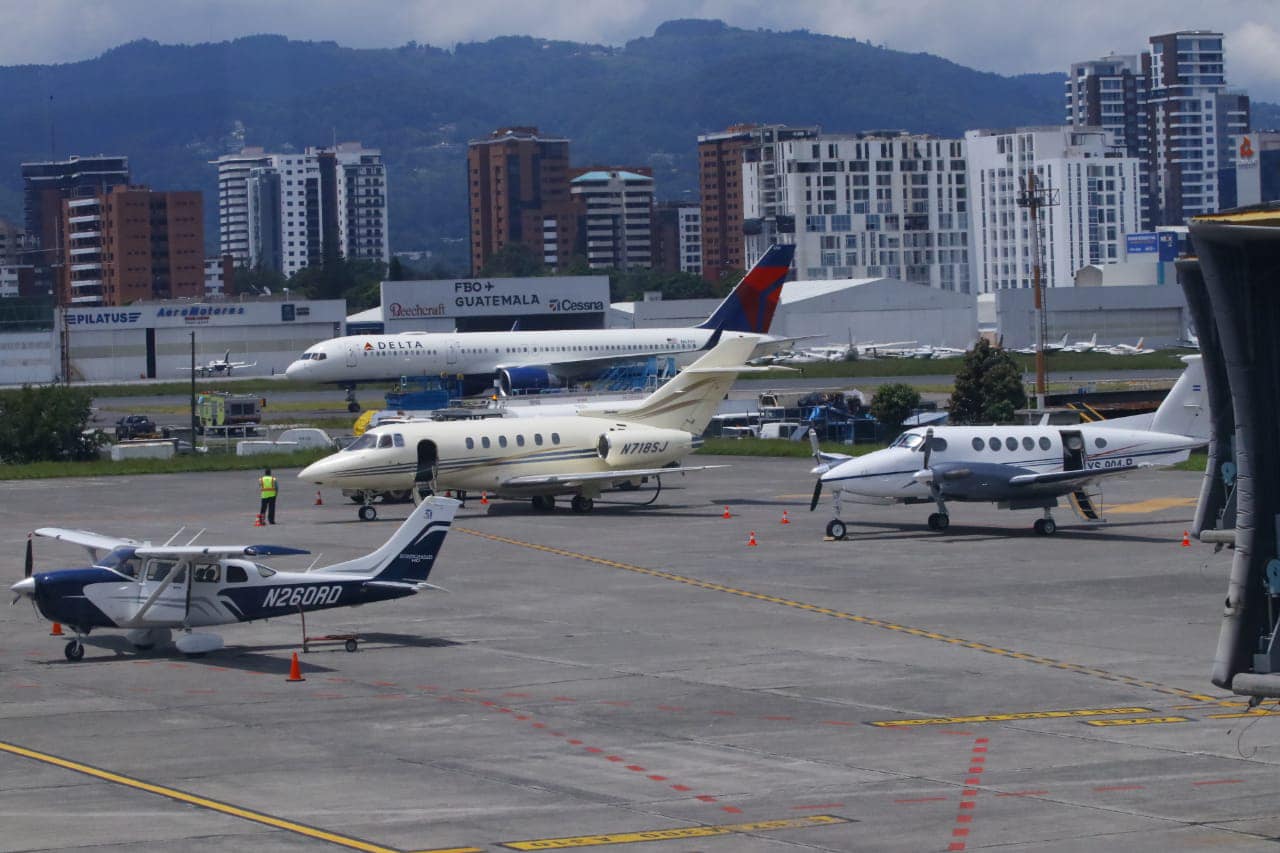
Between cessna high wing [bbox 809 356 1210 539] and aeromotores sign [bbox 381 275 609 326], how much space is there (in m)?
88.4

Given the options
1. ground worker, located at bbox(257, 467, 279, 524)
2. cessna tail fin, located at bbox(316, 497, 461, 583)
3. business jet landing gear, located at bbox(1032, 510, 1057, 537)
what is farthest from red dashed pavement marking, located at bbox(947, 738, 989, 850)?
ground worker, located at bbox(257, 467, 279, 524)

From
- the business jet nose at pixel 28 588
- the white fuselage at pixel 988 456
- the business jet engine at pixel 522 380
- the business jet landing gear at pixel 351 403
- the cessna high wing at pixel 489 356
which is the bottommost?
the business jet nose at pixel 28 588

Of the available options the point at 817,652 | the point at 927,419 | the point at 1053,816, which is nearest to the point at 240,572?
the point at 817,652

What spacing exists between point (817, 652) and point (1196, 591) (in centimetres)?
870

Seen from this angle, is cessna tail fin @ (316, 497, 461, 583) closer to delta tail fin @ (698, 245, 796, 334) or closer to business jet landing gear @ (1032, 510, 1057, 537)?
business jet landing gear @ (1032, 510, 1057, 537)

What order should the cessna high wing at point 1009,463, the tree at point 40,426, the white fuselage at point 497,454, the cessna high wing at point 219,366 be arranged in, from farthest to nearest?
1. the cessna high wing at point 219,366
2. the tree at point 40,426
3. the white fuselage at point 497,454
4. the cessna high wing at point 1009,463

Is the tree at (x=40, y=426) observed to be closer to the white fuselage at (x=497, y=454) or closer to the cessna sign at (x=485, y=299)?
the white fuselage at (x=497, y=454)

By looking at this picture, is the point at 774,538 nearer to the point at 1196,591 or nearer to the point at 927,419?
the point at 1196,591

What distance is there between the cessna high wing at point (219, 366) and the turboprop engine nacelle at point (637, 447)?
86.3 metres

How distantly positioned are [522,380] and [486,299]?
4045cm

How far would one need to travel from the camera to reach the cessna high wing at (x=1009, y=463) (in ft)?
125

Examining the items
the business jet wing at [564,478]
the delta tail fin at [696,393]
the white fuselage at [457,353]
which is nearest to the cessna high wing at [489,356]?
the white fuselage at [457,353]

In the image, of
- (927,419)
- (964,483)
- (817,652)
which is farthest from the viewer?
(927,419)

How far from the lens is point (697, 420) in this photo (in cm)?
4772
